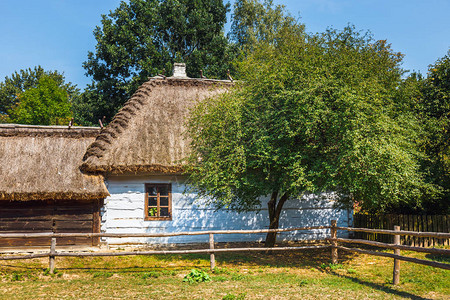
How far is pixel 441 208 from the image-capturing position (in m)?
15.0

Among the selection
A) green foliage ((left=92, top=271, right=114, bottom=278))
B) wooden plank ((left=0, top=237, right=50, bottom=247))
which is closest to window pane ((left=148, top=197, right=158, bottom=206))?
wooden plank ((left=0, top=237, right=50, bottom=247))

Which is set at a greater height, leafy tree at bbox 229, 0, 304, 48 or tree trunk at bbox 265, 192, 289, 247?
leafy tree at bbox 229, 0, 304, 48

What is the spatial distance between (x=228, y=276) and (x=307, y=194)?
6181 mm

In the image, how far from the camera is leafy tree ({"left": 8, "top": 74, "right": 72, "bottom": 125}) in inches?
1112

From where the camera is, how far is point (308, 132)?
34.7 ft

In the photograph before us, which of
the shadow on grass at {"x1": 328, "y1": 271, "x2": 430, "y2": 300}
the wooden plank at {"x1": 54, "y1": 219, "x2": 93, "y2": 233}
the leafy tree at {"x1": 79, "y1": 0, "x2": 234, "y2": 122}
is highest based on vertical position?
the leafy tree at {"x1": 79, "y1": 0, "x2": 234, "y2": 122}

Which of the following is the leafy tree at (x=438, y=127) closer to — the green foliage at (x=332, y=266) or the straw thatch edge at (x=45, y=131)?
the green foliage at (x=332, y=266)

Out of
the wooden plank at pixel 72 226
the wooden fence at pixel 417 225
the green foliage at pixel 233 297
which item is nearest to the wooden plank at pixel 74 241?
the wooden plank at pixel 72 226

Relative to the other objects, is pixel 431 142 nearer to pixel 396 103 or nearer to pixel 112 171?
pixel 396 103

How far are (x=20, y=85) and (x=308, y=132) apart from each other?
37690mm

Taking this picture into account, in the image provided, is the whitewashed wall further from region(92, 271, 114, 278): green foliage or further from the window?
region(92, 271, 114, 278): green foliage

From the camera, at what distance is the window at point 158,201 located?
576 inches

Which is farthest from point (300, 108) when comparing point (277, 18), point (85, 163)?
point (277, 18)

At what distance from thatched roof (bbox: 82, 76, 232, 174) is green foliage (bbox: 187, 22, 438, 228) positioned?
2.18 m
